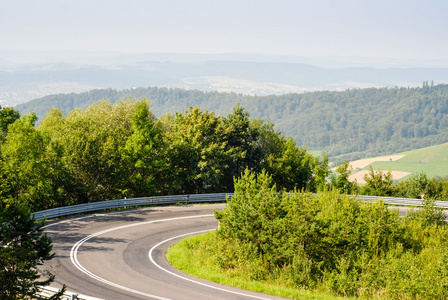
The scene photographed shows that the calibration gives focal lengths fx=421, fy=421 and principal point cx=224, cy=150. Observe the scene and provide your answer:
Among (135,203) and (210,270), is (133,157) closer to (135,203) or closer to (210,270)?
(135,203)

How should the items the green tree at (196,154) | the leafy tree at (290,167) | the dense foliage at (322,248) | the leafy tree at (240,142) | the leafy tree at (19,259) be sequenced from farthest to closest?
the leafy tree at (290,167), the leafy tree at (240,142), the green tree at (196,154), the dense foliage at (322,248), the leafy tree at (19,259)

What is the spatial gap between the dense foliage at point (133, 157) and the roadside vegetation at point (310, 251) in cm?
1433

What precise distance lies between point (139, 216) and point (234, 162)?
21.5 metres

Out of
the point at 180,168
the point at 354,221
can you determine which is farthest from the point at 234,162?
the point at 354,221

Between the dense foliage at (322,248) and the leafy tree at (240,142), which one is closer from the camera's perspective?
the dense foliage at (322,248)

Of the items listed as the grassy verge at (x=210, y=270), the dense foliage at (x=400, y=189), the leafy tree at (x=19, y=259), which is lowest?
the grassy verge at (x=210, y=270)

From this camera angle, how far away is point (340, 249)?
84.0ft

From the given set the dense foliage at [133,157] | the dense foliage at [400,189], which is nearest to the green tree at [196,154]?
the dense foliage at [133,157]

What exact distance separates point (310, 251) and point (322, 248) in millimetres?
906

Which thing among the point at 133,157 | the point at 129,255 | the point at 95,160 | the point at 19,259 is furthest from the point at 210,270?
the point at 133,157

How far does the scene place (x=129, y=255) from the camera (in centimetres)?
2536

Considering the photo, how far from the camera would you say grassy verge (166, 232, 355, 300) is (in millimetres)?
20016

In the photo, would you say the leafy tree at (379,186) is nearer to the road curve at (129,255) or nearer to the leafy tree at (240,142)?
the leafy tree at (240,142)

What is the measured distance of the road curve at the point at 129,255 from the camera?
19.4 m
